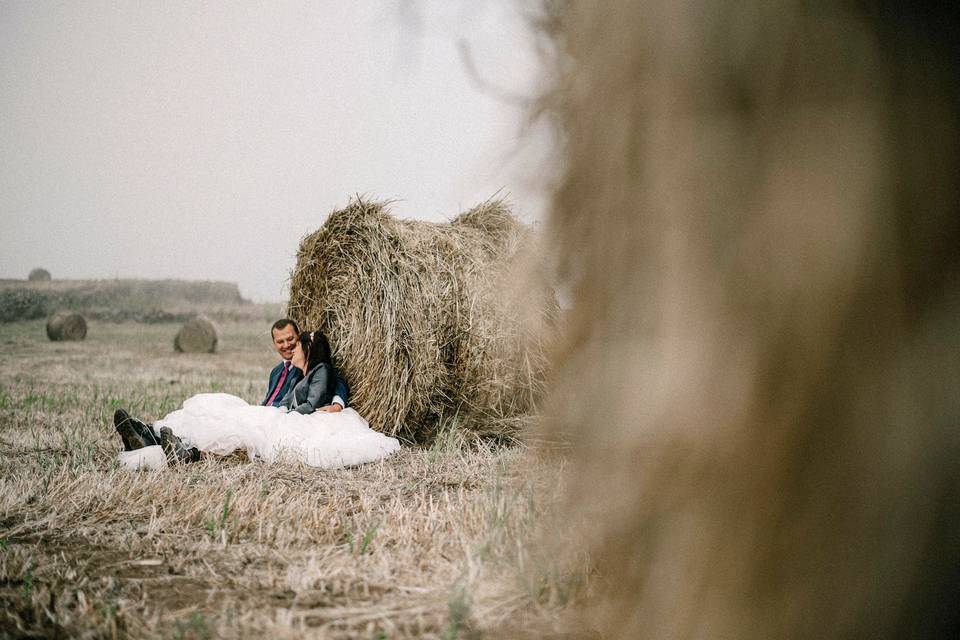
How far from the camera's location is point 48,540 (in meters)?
2.83

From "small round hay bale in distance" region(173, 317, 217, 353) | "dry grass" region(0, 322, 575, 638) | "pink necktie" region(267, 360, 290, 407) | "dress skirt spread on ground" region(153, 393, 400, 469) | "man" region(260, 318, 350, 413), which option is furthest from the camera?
"small round hay bale in distance" region(173, 317, 217, 353)

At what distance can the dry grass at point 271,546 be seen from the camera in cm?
200

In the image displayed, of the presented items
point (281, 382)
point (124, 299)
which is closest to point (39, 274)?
point (124, 299)

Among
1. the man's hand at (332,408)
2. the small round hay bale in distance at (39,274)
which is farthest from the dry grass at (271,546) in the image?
the small round hay bale in distance at (39,274)

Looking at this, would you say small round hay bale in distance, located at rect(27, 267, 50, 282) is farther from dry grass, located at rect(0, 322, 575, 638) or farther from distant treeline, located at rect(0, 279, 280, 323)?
dry grass, located at rect(0, 322, 575, 638)

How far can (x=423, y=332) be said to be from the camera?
514cm

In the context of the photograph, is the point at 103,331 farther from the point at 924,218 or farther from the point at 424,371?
the point at 924,218

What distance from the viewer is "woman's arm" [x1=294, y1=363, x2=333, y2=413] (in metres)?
5.11

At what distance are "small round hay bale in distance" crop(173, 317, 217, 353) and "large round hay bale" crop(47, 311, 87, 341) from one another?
399 centimetres

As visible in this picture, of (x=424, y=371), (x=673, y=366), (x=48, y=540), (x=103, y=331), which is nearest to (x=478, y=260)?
(x=424, y=371)

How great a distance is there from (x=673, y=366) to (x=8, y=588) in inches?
90.0

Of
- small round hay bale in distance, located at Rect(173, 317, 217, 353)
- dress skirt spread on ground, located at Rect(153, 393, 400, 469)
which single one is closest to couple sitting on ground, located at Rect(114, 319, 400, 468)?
dress skirt spread on ground, located at Rect(153, 393, 400, 469)

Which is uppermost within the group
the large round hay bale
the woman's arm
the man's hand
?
the woman's arm

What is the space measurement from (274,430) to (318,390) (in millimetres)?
519
